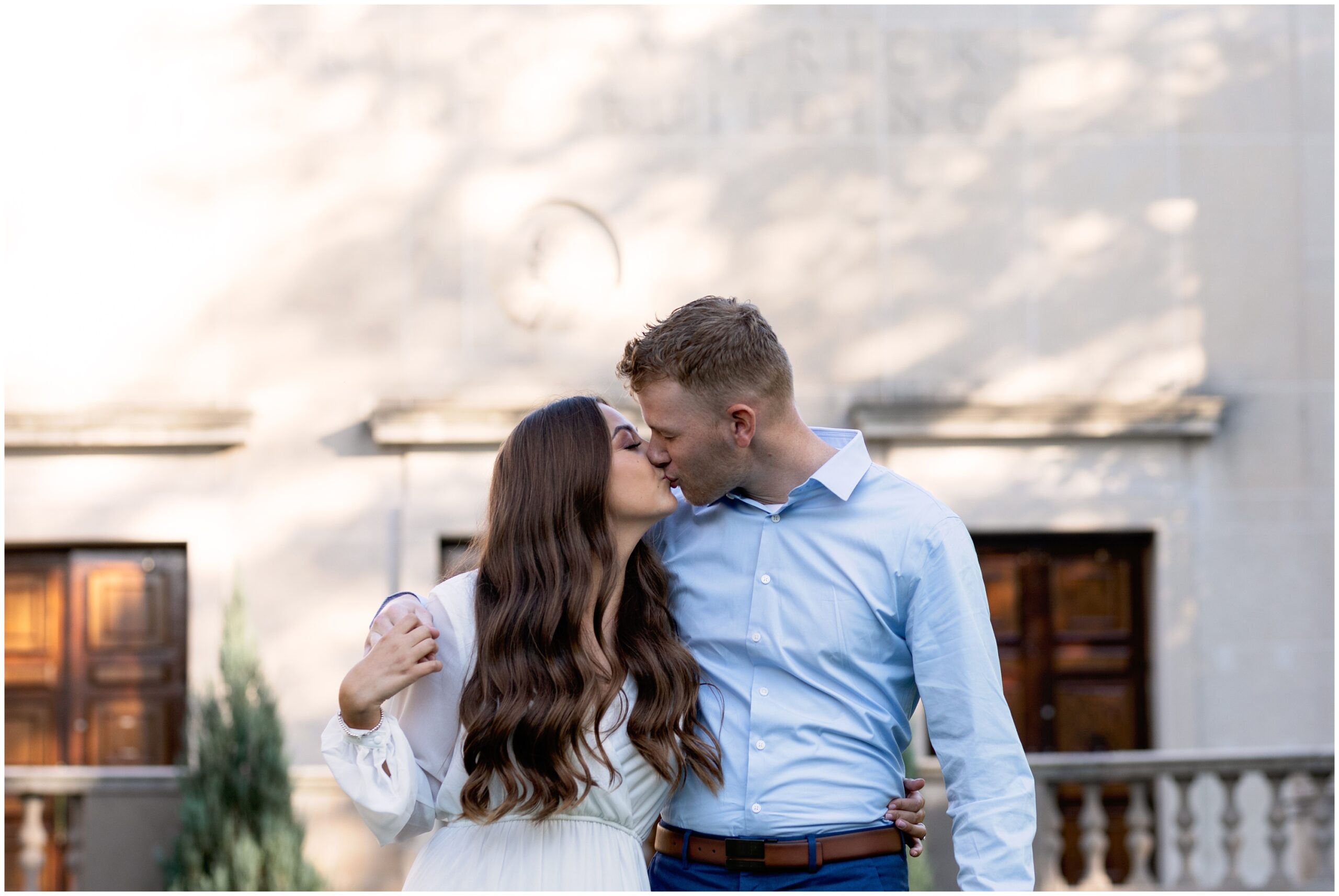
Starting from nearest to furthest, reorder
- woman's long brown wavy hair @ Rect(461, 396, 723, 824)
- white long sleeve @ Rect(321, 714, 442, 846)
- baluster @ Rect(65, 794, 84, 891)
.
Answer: white long sleeve @ Rect(321, 714, 442, 846), woman's long brown wavy hair @ Rect(461, 396, 723, 824), baluster @ Rect(65, 794, 84, 891)

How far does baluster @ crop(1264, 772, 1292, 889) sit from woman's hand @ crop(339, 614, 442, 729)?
5.64 m

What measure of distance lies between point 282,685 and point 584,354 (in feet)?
8.70

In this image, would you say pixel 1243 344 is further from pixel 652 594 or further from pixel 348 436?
pixel 652 594

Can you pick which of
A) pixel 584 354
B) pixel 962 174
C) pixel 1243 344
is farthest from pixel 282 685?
pixel 1243 344

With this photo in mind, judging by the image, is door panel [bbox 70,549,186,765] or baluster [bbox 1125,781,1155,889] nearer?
baluster [bbox 1125,781,1155,889]

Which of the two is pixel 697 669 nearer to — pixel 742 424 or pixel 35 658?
pixel 742 424

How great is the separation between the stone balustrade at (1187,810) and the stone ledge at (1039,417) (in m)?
1.90

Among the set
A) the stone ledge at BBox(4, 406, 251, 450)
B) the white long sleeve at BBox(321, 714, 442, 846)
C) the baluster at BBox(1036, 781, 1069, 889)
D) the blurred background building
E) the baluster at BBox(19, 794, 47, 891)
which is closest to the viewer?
the white long sleeve at BBox(321, 714, 442, 846)

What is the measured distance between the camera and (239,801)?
260 inches

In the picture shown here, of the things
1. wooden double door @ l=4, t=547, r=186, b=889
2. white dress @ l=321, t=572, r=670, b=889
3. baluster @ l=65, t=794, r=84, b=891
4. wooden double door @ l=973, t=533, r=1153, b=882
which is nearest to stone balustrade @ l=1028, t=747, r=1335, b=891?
wooden double door @ l=973, t=533, r=1153, b=882

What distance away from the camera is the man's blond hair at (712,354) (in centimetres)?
259

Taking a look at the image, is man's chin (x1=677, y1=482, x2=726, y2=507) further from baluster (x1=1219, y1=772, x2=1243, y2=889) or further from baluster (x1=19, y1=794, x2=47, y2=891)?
baluster (x1=19, y1=794, x2=47, y2=891)

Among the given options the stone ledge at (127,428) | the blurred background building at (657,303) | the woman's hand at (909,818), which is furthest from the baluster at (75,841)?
the woman's hand at (909,818)

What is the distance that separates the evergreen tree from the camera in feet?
21.3
